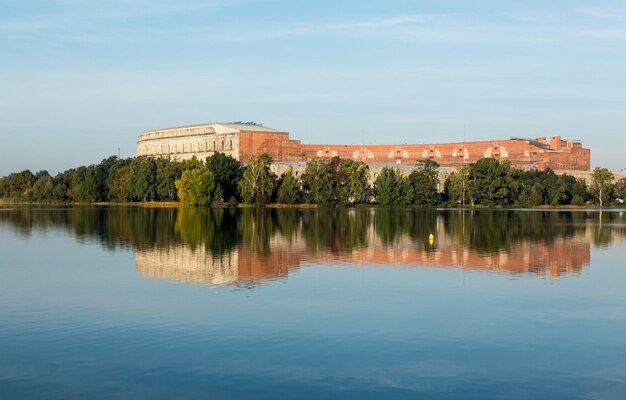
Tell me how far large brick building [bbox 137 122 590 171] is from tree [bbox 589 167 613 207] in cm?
1127

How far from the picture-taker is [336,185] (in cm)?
9038

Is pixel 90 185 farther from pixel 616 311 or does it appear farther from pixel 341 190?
pixel 616 311

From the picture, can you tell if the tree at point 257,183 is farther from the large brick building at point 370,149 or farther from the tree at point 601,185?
the tree at point 601,185

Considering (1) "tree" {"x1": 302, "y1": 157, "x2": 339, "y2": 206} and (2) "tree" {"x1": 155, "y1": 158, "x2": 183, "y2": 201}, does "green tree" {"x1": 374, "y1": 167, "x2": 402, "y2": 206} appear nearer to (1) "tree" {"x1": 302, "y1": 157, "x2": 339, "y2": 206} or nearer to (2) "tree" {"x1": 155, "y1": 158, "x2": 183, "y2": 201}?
(1) "tree" {"x1": 302, "y1": 157, "x2": 339, "y2": 206}

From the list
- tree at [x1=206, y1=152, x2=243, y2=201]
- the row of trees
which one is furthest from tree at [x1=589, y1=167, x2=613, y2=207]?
tree at [x1=206, y1=152, x2=243, y2=201]

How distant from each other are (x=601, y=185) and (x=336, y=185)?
41.6 metres

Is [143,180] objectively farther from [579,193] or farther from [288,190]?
[579,193]

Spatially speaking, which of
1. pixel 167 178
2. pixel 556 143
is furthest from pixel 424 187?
pixel 556 143

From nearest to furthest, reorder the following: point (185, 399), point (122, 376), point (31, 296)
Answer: point (185, 399)
point (122, 376)
point (31, 296)

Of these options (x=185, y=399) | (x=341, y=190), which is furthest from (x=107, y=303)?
(x=341, y=190)

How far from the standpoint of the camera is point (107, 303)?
16.9m

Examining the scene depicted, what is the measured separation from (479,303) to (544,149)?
107782 mm

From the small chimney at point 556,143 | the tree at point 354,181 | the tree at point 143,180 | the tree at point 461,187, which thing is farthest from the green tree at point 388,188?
the small chimney at point 556,143

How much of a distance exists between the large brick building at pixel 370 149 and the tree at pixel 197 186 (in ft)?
98.8
